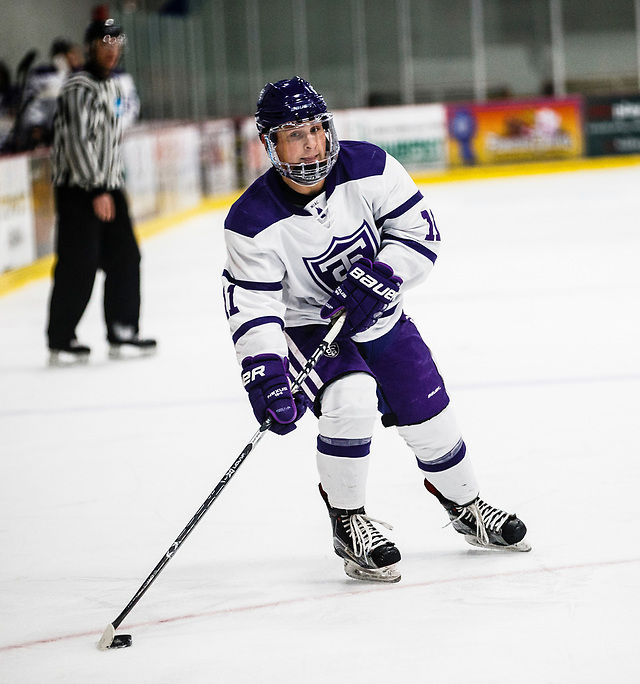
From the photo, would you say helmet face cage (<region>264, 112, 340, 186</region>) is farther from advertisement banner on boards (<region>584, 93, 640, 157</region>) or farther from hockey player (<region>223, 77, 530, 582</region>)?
advertisement banner on boards (<region>584, 93, 640, 157</region>)

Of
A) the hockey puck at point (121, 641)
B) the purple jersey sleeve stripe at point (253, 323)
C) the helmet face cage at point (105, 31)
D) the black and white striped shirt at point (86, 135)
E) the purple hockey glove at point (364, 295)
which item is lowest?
the hockey puck at point (121, 641)

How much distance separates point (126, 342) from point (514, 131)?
8.33 metres

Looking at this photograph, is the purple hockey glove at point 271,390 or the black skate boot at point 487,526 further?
the black skate boot at point 487,526

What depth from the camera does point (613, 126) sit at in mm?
12195

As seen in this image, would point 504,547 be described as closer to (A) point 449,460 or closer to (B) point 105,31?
(A) point 449,460

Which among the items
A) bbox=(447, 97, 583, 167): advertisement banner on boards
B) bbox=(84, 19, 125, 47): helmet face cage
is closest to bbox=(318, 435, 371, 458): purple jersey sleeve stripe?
bbox=(84, 19, 125, 47): helmet face cage

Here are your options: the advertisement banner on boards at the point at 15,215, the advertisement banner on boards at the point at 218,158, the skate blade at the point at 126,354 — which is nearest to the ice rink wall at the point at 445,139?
the advertisement banner on boards at the point at 218,158

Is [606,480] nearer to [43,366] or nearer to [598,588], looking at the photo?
[598,588]

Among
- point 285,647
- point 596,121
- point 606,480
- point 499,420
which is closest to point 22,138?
point 499,420

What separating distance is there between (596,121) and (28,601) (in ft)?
36.0

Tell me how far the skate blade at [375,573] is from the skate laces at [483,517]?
0.66 feet

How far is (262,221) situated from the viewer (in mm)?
2137

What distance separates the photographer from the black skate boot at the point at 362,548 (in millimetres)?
2162

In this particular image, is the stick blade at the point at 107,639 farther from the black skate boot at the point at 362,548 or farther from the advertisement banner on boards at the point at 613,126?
the advertisement banner on boards at the point at 613,126
